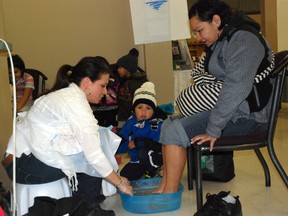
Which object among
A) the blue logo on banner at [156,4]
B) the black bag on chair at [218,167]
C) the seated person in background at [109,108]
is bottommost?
the black bag on chair at [218,167]

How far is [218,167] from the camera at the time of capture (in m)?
2.27

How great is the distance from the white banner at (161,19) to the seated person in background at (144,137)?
1.26m

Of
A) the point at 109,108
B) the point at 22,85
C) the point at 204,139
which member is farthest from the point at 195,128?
the point at 22,85

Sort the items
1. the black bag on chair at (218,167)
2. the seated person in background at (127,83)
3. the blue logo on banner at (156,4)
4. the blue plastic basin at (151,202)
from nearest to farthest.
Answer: the blue plastic basin at (151,202) → the black bag on chair at (218,167) → the seated person in background at (127,83) → the blue logo on banner at (156,4)

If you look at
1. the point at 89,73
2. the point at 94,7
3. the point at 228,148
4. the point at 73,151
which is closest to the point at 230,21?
the point at 228,148

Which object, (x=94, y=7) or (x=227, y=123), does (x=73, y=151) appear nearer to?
(x=227, y=123)

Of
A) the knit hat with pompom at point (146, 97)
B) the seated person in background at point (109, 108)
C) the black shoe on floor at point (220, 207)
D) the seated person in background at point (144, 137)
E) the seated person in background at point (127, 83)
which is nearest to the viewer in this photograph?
the black shoe on floor at point (220, 207)

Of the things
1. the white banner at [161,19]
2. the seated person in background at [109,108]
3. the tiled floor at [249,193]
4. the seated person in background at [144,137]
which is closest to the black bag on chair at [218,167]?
the tiled floor at [249,193]

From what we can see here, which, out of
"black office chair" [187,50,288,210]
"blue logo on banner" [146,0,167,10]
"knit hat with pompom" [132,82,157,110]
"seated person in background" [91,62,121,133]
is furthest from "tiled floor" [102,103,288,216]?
"blue logo on banner" [146,0,167,10]

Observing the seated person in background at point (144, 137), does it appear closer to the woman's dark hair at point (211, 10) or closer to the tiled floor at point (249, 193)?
the tiled floor at point (249, 193)

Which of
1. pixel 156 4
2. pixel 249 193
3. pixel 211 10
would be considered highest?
pixel 156 4

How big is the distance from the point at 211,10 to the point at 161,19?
2.23 metres

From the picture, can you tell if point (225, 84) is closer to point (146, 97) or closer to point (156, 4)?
point (146, 97)

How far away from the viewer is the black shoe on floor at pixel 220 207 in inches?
62.7
